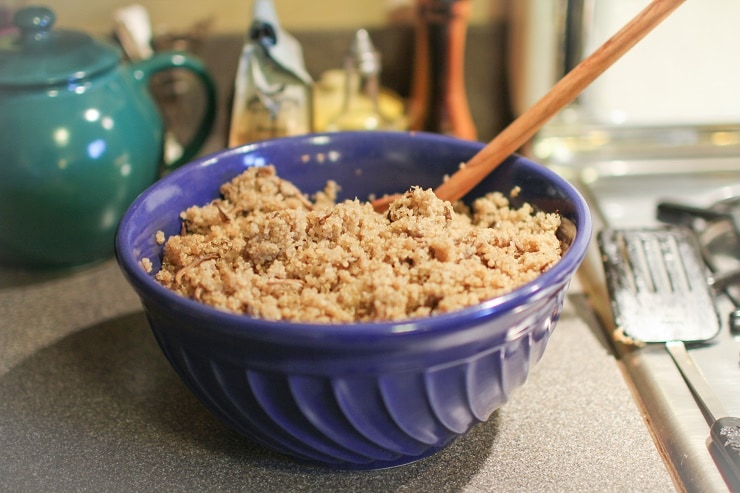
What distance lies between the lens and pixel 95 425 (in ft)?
2.25

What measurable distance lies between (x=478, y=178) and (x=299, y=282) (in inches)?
10.0

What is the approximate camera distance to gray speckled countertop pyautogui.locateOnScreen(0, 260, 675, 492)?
0.61 metres

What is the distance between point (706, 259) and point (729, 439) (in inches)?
12.6

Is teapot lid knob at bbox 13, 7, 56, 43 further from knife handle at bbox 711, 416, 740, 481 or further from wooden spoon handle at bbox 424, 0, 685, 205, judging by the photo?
knife handle at bbox 711, 416, 740, 481

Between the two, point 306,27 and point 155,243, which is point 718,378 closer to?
point 155,243

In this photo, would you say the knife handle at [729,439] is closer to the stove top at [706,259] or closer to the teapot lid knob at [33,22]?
the stove top at [706,259]

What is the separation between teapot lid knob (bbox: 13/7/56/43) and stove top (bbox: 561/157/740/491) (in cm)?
77

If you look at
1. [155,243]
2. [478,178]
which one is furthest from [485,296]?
[155,243]

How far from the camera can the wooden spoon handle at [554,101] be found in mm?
679

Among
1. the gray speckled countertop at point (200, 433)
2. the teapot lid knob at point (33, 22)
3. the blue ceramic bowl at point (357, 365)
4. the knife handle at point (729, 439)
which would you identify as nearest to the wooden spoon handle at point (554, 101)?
the blue ceramic bowl at point (357, 365)

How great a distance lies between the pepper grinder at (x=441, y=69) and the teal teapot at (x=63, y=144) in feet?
1.56

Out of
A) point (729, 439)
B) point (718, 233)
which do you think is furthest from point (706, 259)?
point (729, 439)

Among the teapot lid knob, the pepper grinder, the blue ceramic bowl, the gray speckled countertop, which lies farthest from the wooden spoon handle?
the teapot lid knob

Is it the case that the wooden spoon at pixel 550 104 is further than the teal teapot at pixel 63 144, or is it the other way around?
the teal teapot at pixel 63 144
